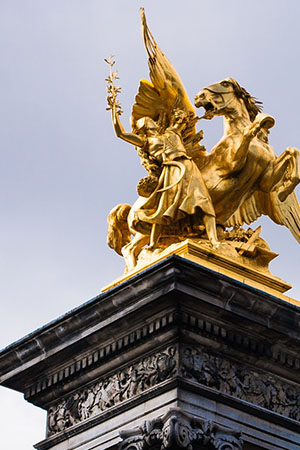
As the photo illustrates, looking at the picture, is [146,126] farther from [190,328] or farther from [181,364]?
[181,364]

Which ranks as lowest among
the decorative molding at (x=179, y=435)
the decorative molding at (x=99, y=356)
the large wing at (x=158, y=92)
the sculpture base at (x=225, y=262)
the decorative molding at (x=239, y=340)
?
the decorative molding at (x=179, y=435)

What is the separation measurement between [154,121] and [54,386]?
512 cm

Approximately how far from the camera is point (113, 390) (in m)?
22.3

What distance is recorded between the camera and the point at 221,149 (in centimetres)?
2466

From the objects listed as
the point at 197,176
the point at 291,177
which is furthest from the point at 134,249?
the point at 291,177

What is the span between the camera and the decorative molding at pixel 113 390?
2145 centimetres

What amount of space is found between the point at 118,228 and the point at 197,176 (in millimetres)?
2186

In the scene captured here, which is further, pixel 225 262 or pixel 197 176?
pixel 197 176

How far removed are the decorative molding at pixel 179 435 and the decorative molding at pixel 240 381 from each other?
2.28 ft

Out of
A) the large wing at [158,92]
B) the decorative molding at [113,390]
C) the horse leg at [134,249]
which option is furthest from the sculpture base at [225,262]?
the large wing at [158,92]

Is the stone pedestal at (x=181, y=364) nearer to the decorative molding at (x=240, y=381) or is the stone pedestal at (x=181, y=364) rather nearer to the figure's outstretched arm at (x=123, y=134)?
the decorative molding at (x=240, y=381)

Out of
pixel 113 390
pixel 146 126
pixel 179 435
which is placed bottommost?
pixel 179 435

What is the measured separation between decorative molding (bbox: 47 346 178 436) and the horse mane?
5.86 m

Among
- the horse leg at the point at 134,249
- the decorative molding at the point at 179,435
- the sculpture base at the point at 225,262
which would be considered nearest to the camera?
the decorative molding at the point at 179,435
